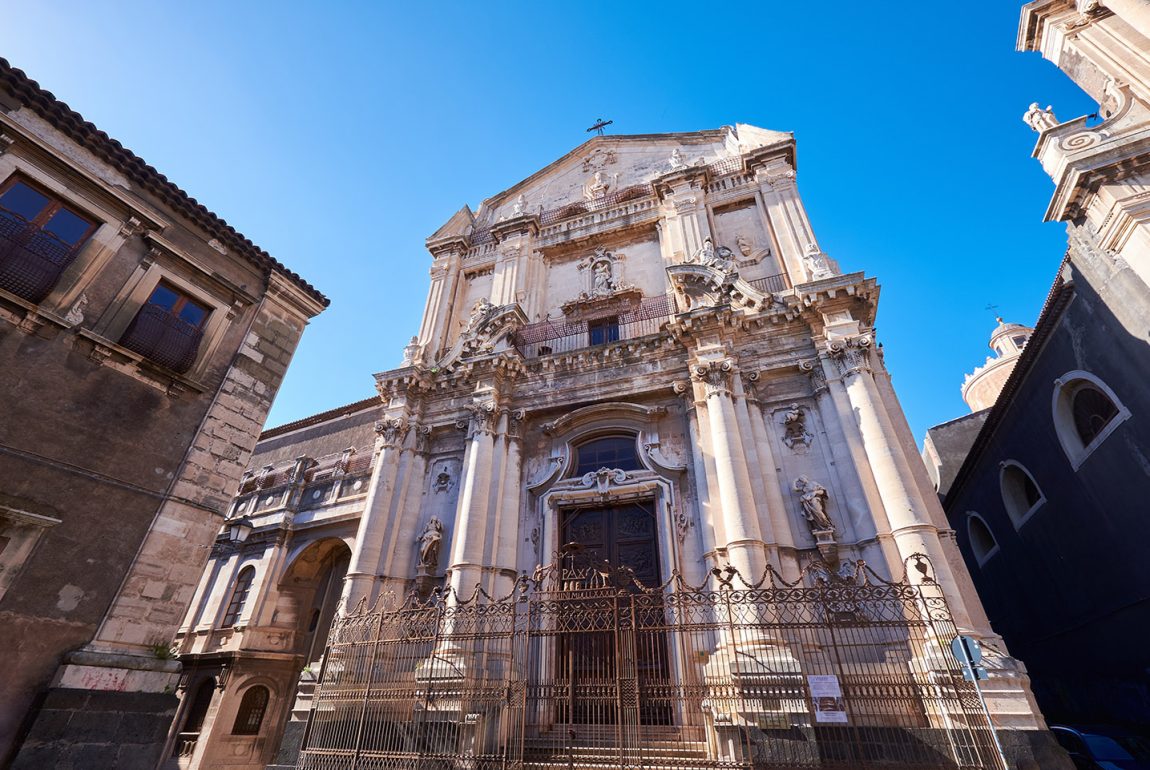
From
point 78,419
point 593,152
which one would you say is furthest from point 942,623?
point 593,152

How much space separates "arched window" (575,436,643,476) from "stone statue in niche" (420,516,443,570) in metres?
3.88

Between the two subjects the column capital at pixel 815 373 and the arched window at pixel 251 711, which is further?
the arched window at pixel 251 711

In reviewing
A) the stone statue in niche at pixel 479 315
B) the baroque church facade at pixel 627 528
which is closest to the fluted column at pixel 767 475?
the baroque church facade at pixel 627 528

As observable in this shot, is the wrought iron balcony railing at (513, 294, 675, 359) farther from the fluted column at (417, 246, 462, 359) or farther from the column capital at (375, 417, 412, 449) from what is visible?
the column capital at (375, 417, 412, 449)

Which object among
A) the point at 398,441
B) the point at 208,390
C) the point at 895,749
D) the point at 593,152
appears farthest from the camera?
the point at 593,152

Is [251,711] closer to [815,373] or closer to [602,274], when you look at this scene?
[602,274]

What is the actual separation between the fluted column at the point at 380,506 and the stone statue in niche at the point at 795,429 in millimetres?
9937

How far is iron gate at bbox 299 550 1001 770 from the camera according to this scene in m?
7.64

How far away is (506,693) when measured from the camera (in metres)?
8.70

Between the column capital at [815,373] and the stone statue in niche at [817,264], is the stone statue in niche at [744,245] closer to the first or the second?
the stone statue in niche at [817,264]

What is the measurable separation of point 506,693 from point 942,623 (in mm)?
7094

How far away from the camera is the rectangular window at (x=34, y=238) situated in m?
8.52

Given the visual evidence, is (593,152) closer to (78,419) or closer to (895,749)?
(78,419)

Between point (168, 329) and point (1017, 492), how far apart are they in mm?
24964
